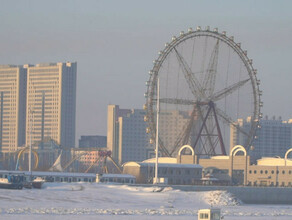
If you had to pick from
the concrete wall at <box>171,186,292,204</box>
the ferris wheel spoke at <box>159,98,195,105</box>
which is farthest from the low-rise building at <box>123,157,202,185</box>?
the concrete wall at <box>171,186,292,204</box>

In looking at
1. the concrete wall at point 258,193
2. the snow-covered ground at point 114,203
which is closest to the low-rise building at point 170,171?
the concrete wall at point 258,193

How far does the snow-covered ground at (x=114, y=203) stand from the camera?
74562 mm

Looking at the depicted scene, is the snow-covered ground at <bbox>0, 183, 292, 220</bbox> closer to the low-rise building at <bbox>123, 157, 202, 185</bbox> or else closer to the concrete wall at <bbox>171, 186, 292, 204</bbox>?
the concrete wall at <bbox>171, 186, 292, 204</bbox>

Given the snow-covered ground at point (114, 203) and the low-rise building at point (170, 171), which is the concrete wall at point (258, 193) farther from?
the low-rise building at point (170, 171)

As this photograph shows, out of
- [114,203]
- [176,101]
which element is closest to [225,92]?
[176,101]

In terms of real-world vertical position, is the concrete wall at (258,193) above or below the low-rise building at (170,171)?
below

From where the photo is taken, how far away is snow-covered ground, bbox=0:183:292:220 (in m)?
74.6

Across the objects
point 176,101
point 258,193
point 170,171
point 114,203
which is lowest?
point 114,203

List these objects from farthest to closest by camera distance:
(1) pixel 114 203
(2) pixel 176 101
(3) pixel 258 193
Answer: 1. (2) pixel 176 101
2. (3) pixel 258 193
3. (1) pixel 114 203

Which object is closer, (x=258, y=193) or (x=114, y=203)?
(x=114, y=203)

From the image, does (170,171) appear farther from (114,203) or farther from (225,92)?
(114,203)

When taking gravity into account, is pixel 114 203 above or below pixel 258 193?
below

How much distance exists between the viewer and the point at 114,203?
86.8m

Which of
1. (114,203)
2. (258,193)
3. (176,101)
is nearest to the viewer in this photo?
(114,203)
